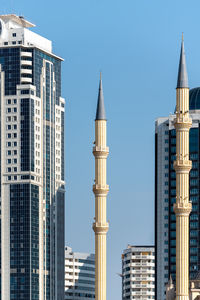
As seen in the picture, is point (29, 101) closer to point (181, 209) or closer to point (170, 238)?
point (170, 238)

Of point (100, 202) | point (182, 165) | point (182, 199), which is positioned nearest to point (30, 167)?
point (100, 202)

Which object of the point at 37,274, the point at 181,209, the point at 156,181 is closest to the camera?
the point at 181,209

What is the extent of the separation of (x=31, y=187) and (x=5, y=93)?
14.7 metres

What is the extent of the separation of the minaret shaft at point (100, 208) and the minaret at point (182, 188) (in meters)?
10.8

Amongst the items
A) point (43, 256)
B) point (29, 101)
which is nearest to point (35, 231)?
point (43, 256)

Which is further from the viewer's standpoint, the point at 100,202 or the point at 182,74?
the point at 100,202

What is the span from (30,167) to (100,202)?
6693cm

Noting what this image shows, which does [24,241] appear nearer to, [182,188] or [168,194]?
[168,194]

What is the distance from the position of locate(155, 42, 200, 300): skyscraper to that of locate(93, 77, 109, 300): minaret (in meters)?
68.0

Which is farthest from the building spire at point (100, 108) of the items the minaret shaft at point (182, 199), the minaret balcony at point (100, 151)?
the minaret shaft at point (182, 199)

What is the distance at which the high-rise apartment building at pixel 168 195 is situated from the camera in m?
187

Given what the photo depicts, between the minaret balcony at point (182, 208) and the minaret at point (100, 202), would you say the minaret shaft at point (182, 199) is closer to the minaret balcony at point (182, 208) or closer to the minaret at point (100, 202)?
the minaret balcony at point (182, 208)

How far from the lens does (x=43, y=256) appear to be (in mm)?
Result: 182750

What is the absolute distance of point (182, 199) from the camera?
10894 centimetres
